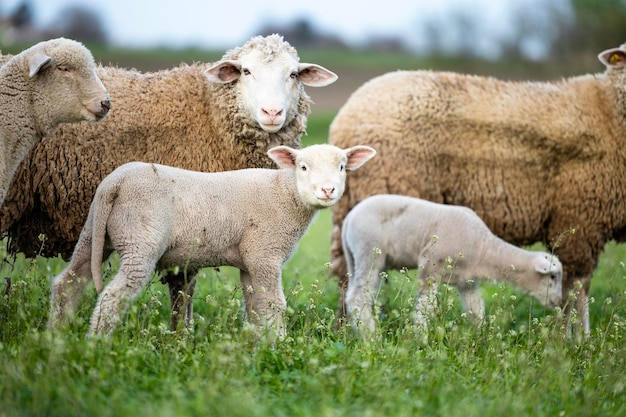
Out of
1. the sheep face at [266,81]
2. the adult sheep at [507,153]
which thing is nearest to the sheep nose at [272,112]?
the sheep face at [266,81]

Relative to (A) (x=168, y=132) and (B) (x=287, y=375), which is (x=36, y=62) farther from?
(B) (x=287, y=375)

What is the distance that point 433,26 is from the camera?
52.4 metres

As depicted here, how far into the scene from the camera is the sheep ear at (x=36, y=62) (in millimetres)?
5176

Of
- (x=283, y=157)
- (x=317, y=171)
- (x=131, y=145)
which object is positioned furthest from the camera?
(x=131, y=145)

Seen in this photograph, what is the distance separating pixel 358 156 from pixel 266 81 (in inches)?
40.7

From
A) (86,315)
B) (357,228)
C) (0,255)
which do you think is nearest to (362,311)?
(357,228)

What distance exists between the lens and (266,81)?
21.4 feet

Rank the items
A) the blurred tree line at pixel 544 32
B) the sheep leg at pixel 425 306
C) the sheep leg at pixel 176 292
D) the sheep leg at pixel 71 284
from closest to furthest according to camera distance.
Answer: the sheep leg at pixel 71 284 → the sheep leg at pixel 425 306 → the sheep leg at pixel 176 292 → the blurred tree line at pixel 544 32

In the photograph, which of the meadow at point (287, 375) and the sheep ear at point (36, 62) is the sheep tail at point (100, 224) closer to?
the meadow at point (287, 375)

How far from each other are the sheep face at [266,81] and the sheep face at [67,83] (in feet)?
4.53

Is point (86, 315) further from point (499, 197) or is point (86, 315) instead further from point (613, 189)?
point (613, 189)

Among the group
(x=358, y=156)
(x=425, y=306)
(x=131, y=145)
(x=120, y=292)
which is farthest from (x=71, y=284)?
(x=425, y=306)

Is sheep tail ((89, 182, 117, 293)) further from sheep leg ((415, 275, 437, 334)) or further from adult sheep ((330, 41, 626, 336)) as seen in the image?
adult sheep ((330, 41, 626, 336))

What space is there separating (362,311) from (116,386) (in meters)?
2.82
